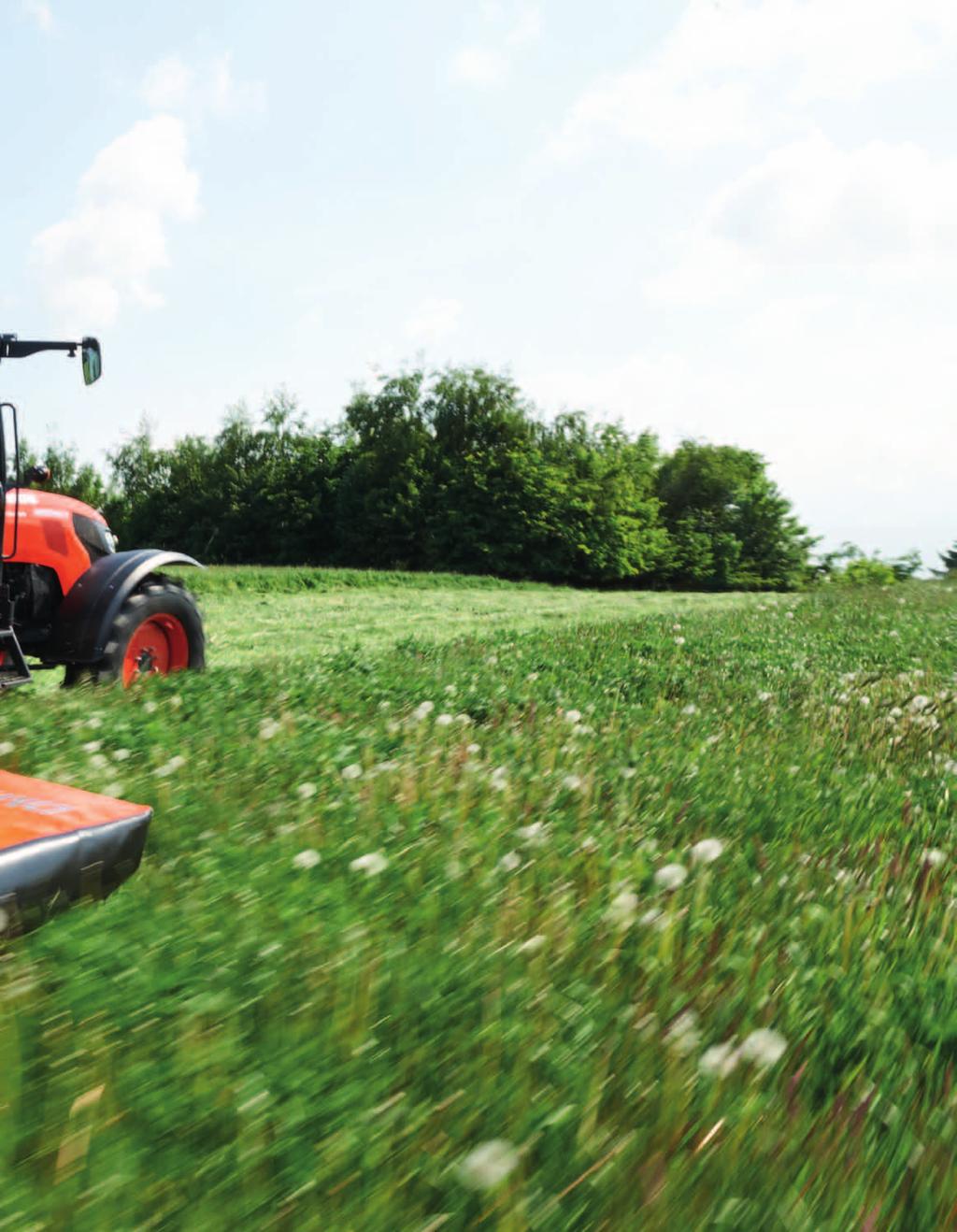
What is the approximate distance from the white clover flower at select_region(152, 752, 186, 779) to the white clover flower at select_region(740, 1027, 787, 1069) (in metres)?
2.44

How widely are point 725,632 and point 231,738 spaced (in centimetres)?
656

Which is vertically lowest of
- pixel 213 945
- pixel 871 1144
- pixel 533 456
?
pixel 871 1144

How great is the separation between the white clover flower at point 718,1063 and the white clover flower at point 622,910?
0.59 m

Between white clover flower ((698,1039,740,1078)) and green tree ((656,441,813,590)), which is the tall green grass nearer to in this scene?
green tree ((656,441,813,590))

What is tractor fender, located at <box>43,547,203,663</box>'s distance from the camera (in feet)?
19.1

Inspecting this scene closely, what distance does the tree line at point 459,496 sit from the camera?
3450 cm

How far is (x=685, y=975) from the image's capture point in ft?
7.73

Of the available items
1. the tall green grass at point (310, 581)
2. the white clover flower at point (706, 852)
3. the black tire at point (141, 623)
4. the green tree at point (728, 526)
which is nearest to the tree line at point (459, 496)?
the green tree at point (728, 526)

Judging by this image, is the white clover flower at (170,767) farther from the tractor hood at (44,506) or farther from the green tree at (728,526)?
the green tree at (728,526)

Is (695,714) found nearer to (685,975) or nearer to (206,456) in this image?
(685,975)

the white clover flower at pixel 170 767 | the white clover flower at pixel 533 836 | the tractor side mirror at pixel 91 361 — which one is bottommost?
the white clover flower at pixel 533 836

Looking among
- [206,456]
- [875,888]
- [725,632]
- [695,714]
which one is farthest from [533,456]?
[875,888]

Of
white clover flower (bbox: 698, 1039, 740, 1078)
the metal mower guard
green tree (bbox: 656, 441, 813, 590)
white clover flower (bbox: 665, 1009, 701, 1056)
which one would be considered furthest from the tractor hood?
green tree (bbox: 656, 441, 813, 590)

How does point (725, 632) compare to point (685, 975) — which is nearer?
point (685, 975)
